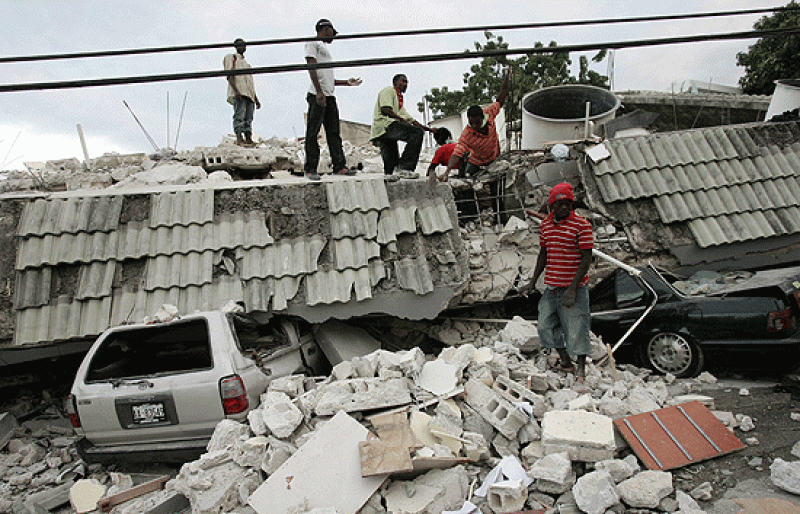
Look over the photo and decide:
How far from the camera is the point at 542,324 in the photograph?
17.1ft

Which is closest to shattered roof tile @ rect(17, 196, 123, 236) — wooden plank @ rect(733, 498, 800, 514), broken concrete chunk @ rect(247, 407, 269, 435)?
broken concrete chunk @ rect(247, 407, 269, 435)

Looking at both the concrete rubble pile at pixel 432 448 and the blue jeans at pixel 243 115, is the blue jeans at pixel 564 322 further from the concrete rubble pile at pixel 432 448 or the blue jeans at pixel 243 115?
the blue jeans at pixel 243 115

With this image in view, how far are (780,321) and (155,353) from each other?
696cm

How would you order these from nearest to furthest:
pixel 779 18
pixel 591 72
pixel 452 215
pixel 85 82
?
pixel 85 82, pixel 452 215, pixel 779 18, pixel 591 72

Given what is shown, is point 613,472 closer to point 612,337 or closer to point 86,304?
point 612,337

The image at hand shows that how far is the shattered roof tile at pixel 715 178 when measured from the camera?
23.4 ft

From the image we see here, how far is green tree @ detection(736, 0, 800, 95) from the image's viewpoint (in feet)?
50.2

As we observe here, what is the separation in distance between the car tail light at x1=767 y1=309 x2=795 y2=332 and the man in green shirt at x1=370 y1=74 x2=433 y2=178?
4874 millimetres

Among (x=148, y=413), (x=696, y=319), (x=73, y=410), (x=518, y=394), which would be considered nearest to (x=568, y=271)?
(x=518, y=394)

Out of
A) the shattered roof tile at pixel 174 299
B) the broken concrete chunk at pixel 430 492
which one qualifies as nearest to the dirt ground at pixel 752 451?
the broken concrete chunk at pixel 430 492

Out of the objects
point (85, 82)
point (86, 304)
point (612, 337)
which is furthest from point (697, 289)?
point (86, 304)

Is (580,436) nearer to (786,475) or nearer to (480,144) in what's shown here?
(786,475)

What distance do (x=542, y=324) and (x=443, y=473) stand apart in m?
2.19

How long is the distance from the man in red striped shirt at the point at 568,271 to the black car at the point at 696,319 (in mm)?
1193
